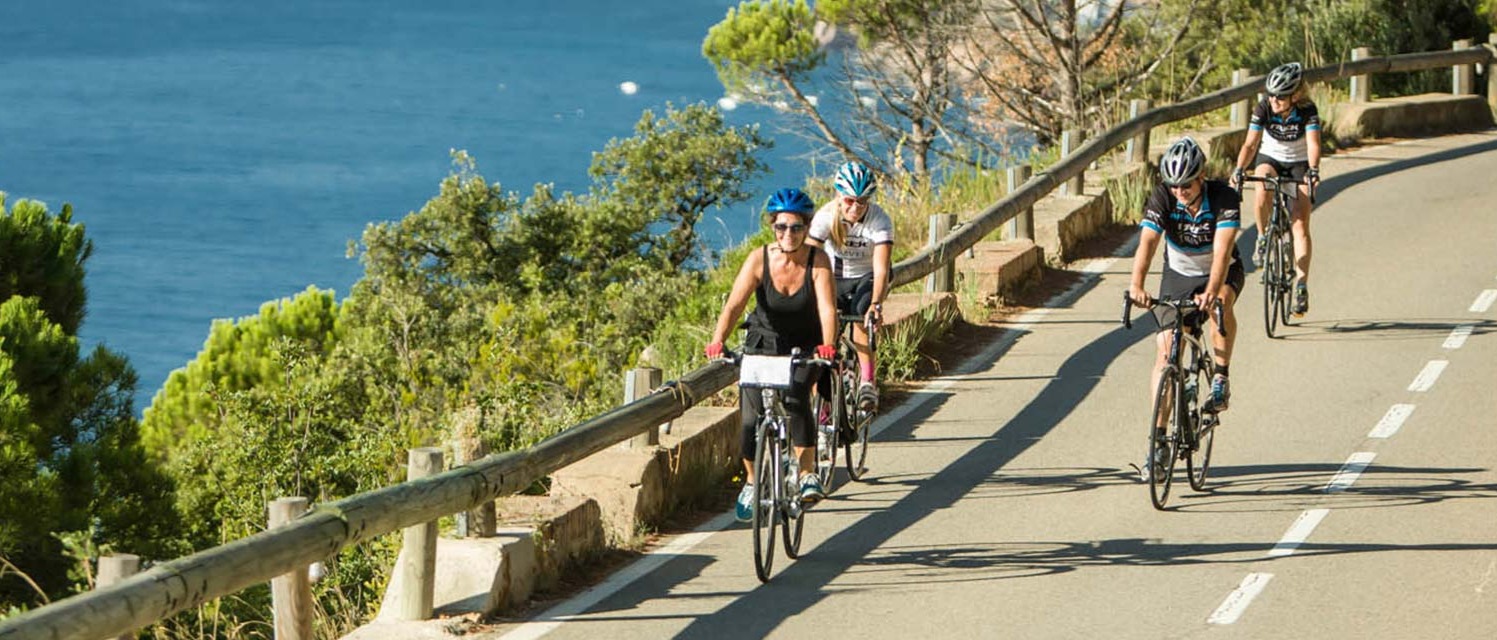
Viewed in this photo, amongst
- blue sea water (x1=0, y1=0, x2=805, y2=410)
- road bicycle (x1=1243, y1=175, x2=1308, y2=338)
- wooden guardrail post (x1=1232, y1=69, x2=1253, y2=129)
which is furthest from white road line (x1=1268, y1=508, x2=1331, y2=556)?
blue sea water (x1=0, y1=0, x2=805, y2=410)

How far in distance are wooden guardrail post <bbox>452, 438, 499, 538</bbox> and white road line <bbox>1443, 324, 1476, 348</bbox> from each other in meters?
8.87

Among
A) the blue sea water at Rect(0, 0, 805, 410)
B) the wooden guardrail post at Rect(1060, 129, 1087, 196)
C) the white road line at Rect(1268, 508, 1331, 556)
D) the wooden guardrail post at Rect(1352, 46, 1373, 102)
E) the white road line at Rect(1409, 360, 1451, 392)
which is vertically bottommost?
the white road line at Rect(1268, 508, 1331, 556)

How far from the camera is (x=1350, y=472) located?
11555 millimetres

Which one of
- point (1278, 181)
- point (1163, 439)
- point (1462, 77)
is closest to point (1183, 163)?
point (1163, 439)

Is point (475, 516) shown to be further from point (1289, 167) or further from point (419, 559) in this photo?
point (1289, 167)

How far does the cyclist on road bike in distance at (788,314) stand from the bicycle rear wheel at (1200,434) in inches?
96.1

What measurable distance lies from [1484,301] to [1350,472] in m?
5.84

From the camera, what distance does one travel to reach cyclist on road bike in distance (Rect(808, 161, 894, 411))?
35.3 feet

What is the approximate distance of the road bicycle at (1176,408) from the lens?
10.5 meters

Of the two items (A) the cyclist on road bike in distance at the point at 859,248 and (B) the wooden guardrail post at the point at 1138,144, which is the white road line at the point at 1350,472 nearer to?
(A) the cyclist on road bike in distance at the point at 859,248

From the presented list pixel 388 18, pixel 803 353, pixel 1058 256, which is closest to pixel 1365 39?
pixel 1058 256

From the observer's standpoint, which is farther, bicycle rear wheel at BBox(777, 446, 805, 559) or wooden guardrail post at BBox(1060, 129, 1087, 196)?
wooden guardrail post at BBox(1060, 129, 1087, 196)

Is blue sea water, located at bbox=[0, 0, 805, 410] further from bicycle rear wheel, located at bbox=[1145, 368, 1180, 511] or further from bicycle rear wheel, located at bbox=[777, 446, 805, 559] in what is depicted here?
bicycle rear wheel, located at bbox=[777, 446, 805, 559]

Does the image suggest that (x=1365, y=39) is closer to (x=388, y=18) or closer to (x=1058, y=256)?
(x=1058, y=256)
